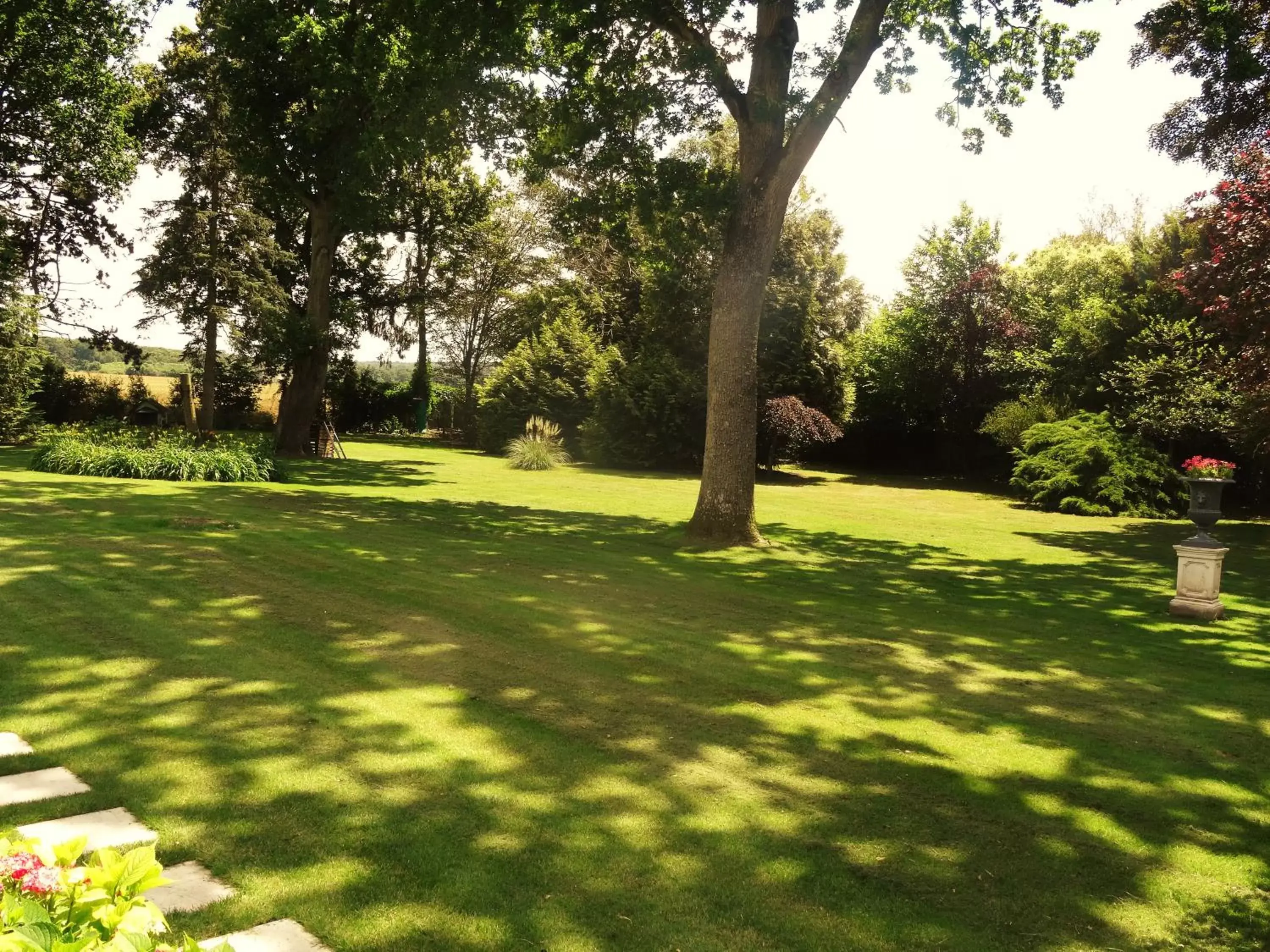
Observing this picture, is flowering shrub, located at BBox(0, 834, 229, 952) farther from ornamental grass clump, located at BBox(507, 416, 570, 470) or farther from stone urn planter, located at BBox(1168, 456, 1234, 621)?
ornamental grass clump, located at BBox(507, 416, 570, 470)

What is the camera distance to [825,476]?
92.2 feet

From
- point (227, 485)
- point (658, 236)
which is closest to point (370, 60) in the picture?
point (658, 236)

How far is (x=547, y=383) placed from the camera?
3089 cm

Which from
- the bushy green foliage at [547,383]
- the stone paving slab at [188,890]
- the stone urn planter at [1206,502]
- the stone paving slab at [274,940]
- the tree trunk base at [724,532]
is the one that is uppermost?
the bushy green foliage at [547,383]

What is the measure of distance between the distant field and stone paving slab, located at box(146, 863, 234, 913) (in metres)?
32.4

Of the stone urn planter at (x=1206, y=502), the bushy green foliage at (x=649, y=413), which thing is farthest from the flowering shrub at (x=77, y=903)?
the bushy green foliage at (x=649, y=413)

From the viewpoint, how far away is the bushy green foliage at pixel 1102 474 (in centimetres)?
1889

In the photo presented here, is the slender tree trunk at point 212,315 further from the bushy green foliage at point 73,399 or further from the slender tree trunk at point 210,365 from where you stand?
the bushy green foliage at point 73,399

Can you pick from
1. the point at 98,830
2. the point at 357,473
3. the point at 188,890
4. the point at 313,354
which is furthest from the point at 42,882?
the point at 313,354

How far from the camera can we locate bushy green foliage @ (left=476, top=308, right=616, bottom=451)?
3058cm

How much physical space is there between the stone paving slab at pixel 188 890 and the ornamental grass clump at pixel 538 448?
22533mm

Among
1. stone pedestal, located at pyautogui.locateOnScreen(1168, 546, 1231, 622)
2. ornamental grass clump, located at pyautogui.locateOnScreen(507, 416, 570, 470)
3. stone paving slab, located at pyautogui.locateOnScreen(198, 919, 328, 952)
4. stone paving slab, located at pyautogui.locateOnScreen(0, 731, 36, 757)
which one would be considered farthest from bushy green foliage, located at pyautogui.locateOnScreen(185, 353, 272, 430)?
stone paving slab, located at pyautogui.locateOnScreen(198, 919, 328, 952)

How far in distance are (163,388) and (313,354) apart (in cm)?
1694

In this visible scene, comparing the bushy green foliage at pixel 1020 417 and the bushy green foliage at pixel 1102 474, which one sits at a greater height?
the bushy green foliage at pixel 1020 417
